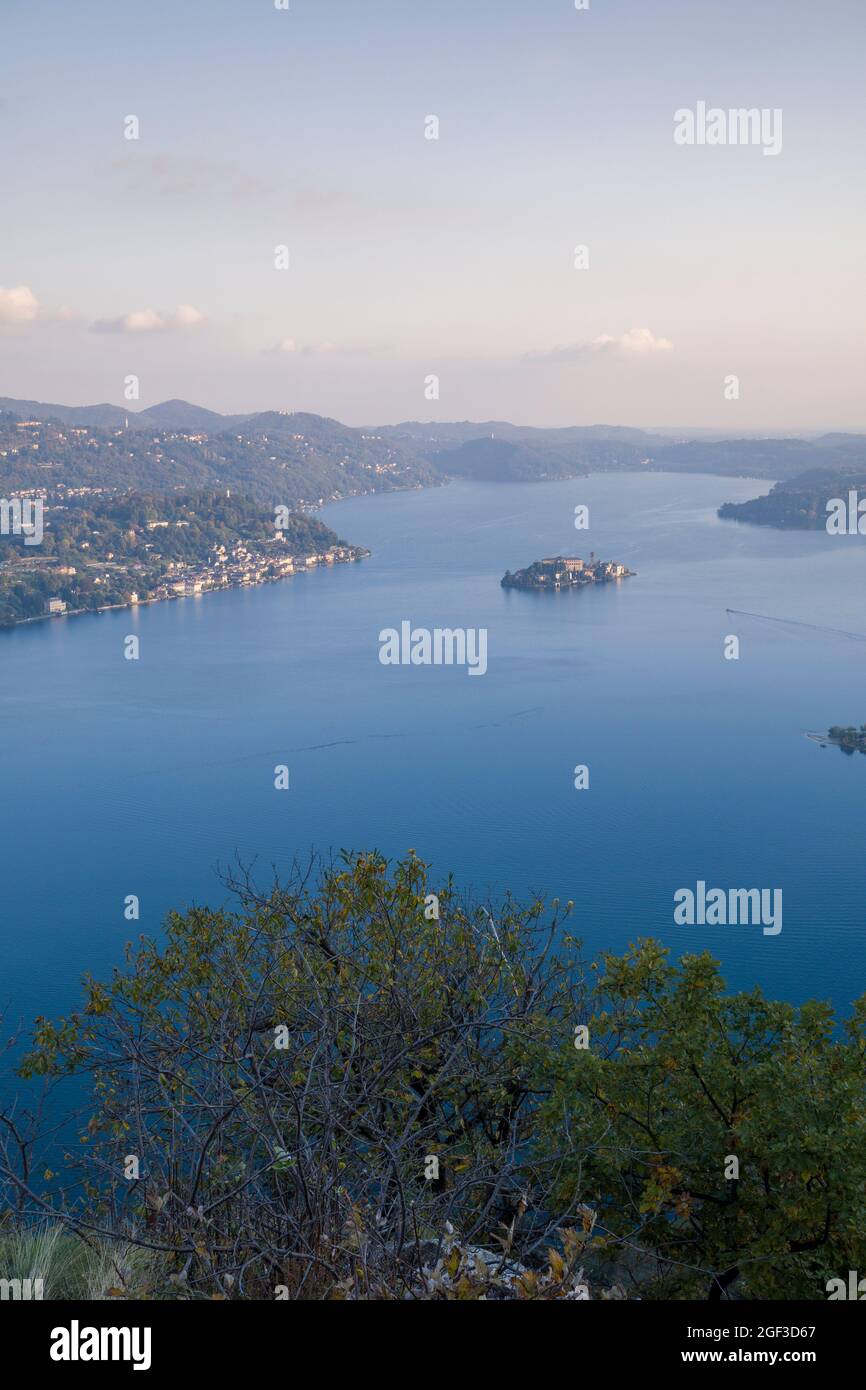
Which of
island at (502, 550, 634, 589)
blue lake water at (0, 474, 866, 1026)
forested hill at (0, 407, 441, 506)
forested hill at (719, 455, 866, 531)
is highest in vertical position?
forested hill at (0, 407, 441, 506)

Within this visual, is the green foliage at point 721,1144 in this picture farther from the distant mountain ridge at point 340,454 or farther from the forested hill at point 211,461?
the forested hill at point 211,461

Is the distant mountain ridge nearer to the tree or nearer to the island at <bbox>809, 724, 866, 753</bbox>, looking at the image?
the island at <bbox>809, 724, 866, 753</bbox>

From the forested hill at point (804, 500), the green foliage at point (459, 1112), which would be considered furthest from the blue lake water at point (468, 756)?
the green foliage at point (459, 1112)

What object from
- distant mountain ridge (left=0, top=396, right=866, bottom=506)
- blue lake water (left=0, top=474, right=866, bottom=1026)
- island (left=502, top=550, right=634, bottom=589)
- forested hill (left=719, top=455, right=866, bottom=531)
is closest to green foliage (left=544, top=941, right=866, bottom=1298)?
blue lake water (left=0, top=474, right=866, bottom=1026)

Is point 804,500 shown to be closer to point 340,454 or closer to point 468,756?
point 468,756

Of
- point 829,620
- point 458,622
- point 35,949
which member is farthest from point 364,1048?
point 829,620
